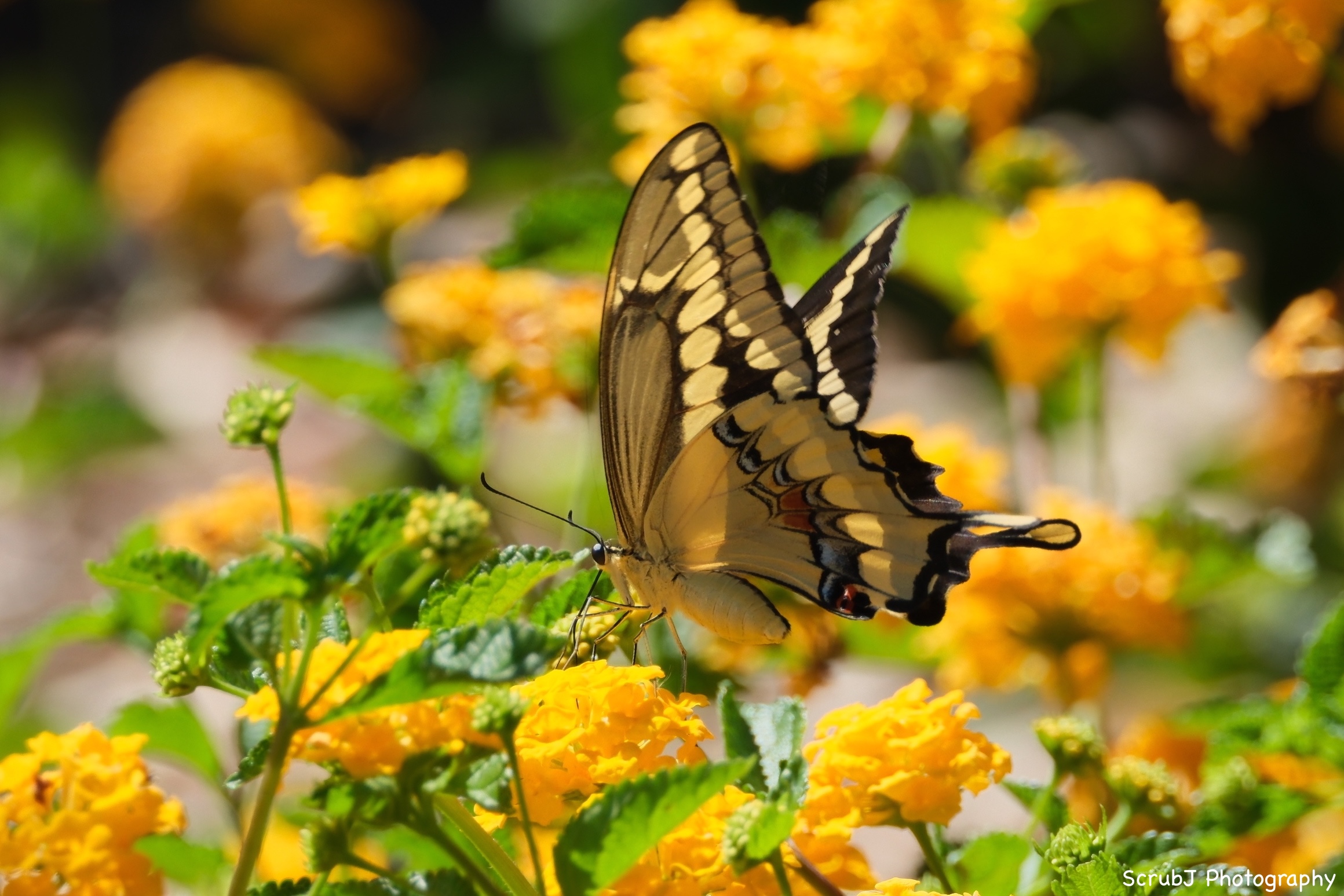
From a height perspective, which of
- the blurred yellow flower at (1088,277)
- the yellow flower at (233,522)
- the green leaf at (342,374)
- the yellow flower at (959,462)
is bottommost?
the yellow flower at (233,522)

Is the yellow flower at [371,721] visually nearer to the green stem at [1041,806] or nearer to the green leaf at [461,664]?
the green leaf at [461,664]

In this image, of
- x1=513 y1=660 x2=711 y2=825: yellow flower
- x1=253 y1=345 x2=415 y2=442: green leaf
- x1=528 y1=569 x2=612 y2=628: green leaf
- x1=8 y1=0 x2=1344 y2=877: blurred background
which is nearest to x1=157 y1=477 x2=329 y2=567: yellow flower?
x1=8 y1=0 x2=1344 y2=877: blurred background

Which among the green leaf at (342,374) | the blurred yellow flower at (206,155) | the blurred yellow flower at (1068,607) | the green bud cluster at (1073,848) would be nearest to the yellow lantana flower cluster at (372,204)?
the green leaf at (342,374)

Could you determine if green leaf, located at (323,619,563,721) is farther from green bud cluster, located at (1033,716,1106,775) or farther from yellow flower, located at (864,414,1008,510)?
yellow flower, located at (864,414,1008,510)

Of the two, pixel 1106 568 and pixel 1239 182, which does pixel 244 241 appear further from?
pixel 1106 568

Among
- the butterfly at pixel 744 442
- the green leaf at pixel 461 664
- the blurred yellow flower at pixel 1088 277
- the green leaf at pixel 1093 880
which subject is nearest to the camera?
the green leaf at pixel 461 664

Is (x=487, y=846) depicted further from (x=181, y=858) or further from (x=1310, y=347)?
(x=1310, y=347)
